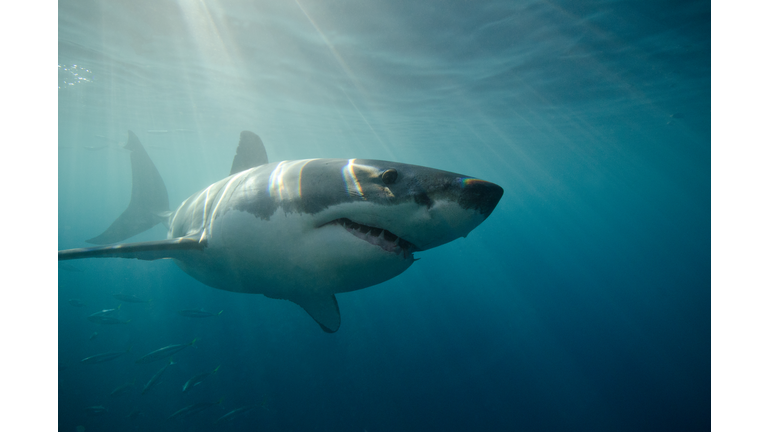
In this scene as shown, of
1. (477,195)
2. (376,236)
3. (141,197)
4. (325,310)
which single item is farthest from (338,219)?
(141,197)

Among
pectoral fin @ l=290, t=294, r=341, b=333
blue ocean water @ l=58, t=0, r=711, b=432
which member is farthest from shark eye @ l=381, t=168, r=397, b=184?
blue ocean water @ l=58, t=0, r=711, b=432

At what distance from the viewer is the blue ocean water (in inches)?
318

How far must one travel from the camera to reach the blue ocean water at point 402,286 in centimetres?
807

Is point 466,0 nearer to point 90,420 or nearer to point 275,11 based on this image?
point 275,11

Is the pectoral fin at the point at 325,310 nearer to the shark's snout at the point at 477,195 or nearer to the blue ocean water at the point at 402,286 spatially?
the shark's snout at the point at 477,195

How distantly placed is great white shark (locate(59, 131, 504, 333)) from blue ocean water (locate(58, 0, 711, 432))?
5.26 meters

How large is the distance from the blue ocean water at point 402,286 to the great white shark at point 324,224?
5264mm

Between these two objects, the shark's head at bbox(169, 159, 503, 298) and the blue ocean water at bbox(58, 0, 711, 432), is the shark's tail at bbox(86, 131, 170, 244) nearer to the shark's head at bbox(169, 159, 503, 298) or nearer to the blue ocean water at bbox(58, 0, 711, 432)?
the blue ocean water at bbox(58, 0, 711, 432)

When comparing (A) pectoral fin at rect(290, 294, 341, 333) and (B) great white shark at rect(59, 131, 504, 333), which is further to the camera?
(A) pectoral fin at rect(290, 294, 341, 333)

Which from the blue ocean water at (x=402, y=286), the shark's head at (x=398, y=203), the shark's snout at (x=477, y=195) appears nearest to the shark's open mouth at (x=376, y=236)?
the shark's head at (x=398, y=203)

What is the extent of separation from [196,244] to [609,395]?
13.1 m

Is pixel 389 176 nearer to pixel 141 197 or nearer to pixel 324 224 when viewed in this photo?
pixel 324 224

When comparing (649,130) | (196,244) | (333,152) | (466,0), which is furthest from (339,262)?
(333,152)

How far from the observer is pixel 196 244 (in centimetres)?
243
